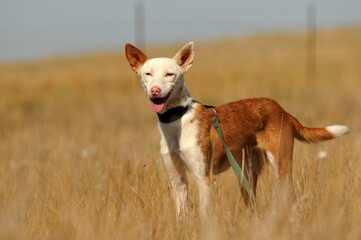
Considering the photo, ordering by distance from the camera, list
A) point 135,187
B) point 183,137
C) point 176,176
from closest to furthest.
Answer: point 183,137 → point 176,176 → point 135,187

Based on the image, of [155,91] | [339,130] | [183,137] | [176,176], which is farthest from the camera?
[339,130]

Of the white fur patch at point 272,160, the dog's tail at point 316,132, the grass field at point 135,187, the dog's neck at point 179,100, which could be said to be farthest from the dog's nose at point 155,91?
the dog's tail at point 316,132

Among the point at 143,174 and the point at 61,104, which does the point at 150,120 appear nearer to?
the point at 61,104

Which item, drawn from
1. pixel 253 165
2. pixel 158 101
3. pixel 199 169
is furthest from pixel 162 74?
pixel 253 165

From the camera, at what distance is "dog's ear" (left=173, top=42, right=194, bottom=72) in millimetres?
3977

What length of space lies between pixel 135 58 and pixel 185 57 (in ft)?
1.50

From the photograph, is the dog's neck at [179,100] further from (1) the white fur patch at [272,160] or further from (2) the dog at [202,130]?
(1) the white fur patch at [272,160]

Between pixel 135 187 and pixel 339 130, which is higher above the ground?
pixel 339 130

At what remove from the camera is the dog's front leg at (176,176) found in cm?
397

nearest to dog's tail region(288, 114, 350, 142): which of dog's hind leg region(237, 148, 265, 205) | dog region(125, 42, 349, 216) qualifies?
dog region(125, 42, 349, 216)

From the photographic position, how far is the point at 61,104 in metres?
13.9

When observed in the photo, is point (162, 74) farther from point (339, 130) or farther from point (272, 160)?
point (339, 130)

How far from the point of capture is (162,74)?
12.4ft

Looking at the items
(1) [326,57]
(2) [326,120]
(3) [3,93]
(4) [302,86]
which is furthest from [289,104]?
(1) [326,57]
